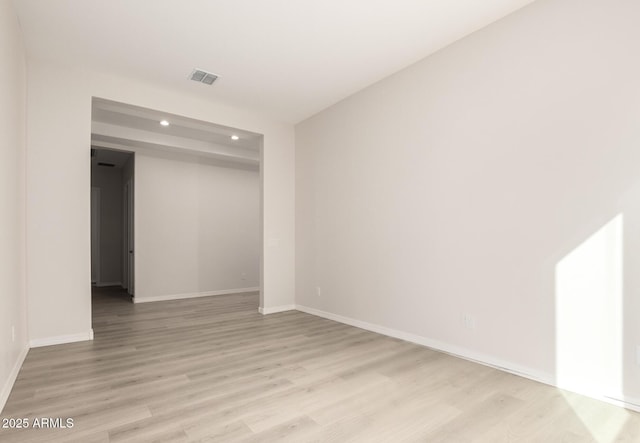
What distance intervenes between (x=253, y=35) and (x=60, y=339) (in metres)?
3.67

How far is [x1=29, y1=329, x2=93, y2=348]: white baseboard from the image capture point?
3447mm

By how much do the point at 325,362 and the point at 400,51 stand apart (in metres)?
3.14

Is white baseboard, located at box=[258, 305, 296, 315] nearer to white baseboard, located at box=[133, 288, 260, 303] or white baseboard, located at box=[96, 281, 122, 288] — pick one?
white baseboard, located at box=[133, 288, 260, 303]

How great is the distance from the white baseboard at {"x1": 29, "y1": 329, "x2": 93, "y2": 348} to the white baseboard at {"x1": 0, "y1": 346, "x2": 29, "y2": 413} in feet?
0.73

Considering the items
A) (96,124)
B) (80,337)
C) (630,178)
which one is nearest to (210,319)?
(80,337)

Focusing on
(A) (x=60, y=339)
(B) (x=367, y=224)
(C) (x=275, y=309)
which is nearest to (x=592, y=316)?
(B) (x=367, y=224)

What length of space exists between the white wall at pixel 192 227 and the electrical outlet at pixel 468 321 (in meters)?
4.77

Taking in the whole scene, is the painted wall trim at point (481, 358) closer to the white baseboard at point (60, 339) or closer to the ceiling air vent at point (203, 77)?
the white baseboard at point (60, 339)

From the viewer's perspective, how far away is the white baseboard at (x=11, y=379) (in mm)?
2244

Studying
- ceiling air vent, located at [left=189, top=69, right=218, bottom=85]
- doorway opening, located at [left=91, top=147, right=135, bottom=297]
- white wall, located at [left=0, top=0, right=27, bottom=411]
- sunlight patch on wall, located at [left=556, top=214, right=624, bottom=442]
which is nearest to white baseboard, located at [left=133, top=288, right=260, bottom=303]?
doorway opening, located at [left=91, top=147, right=135, bottom=297]

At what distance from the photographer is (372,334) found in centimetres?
398

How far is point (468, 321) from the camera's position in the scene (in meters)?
3.15

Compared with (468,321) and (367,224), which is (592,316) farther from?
(367,224)

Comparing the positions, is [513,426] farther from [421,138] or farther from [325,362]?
[421,138]
